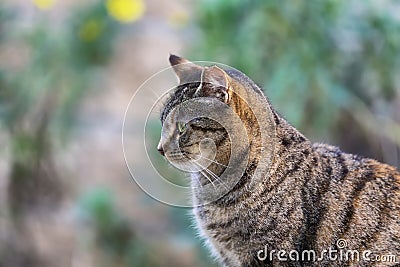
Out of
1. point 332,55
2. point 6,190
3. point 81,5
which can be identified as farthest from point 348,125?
point 6,190

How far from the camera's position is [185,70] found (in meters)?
1.38

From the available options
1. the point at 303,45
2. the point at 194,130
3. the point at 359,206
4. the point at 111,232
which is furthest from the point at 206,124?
the point at 111,232

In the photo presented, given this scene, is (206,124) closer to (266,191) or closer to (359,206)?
(266,191)

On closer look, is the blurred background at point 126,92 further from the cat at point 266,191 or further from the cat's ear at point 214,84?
the cat's ear at point 214,84

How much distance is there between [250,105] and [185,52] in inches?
50.0

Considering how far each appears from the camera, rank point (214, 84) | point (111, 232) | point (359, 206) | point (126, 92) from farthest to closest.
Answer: point (126, 92) < point (111, 232) < point (359, 206) < point (214, 84)

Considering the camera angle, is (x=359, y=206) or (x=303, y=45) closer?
(x=359, y=206)

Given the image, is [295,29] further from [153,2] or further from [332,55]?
[153,2]

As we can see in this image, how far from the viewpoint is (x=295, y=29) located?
92.1 inches

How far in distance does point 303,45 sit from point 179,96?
3.47 feet

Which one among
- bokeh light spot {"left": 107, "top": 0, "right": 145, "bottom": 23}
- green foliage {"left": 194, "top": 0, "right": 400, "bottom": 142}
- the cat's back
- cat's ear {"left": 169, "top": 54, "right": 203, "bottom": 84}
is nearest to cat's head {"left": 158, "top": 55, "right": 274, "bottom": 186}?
cat's ear {"left": 169, "top": 54, "right": 203, "bottom": 84}

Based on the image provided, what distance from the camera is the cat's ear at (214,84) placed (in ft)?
4.20

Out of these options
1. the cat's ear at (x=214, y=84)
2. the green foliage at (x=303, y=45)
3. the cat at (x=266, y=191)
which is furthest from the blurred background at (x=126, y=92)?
the cat's ear at (x=214, y=84)

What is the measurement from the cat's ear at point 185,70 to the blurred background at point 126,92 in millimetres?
507
